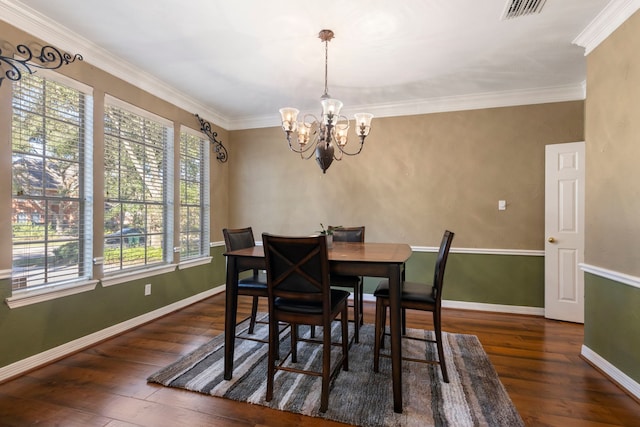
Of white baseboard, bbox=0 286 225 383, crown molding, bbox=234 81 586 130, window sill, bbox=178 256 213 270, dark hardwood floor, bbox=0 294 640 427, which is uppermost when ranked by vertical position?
crown molding, bbox=234 81 586 130

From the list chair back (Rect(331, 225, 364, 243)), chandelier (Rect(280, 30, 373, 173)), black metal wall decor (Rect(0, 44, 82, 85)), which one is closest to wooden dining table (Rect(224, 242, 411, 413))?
chandelier (Rect(280, 30, 373, 173))

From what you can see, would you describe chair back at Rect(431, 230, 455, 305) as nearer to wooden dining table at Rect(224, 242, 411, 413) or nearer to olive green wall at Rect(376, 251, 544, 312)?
wooden dining table at Rect(224, 242, 411, 413)

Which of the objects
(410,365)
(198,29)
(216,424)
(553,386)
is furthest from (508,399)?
(198,29)

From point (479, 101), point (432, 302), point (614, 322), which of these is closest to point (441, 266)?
point (432, 302)

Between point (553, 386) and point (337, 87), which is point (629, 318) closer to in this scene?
point (553, 386)

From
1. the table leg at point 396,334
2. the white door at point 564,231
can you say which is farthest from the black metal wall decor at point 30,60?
the white door at point 564,231

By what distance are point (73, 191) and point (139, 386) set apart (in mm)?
1690

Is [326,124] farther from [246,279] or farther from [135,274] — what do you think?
[135,274]

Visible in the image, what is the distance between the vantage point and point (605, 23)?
7.25 feet

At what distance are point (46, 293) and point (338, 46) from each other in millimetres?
3037

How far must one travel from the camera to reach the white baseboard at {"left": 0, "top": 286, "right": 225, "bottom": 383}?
7.00 feet

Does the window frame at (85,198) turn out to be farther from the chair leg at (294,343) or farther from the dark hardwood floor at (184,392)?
the chair leg at (294,343)

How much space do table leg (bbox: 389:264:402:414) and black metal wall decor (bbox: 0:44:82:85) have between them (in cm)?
291

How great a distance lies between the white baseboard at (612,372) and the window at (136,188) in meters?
4.13
